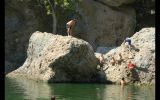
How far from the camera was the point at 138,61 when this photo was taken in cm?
2481

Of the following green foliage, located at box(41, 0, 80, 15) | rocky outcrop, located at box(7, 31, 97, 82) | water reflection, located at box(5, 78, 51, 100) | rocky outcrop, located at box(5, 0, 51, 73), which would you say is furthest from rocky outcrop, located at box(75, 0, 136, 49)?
water reflection, located at box(5, 78, 51, 100)

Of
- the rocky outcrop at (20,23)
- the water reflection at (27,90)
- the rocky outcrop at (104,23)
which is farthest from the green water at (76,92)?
the rocky outcrop at (104,23)

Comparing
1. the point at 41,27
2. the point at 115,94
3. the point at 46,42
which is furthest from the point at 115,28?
the point at 115,94

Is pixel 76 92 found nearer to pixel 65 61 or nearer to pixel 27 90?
pixel 27 90

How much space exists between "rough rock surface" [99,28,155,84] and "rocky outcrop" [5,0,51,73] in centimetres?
1118

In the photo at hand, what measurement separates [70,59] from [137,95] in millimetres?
6158

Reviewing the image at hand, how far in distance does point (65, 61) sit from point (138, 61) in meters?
4.28

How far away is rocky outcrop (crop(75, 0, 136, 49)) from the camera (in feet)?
115

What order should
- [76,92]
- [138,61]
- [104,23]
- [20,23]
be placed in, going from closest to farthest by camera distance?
[76,92], [138,61], [104,23], [20,23]

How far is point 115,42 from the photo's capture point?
35.2 m

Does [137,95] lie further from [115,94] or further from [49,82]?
[49,82]

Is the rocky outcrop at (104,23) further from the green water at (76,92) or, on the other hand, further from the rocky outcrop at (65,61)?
the green water at (76,92)

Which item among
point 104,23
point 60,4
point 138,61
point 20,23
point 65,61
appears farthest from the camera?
point 20,23

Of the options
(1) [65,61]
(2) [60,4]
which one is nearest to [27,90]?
(1) [65,61]
